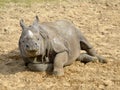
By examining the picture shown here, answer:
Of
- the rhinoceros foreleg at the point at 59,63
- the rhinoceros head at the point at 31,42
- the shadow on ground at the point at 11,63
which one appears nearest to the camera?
the rhinoceros head at the point at 31,42

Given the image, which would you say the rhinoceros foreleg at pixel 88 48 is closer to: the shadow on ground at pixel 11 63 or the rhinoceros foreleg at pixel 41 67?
the rhinoceros foreleg at pixel 41 67

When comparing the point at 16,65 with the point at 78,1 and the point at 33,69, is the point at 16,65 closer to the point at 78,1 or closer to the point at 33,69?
the point at 33,69

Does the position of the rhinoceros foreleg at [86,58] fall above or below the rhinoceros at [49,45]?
below

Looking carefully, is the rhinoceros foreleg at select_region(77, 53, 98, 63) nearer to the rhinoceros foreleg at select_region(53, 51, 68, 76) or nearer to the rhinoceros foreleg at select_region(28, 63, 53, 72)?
the rhinoceros foreleg at select_region(53, 51, 68, 76)

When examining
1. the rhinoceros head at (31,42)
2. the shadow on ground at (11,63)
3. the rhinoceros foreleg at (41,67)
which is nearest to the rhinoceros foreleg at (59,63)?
the rhinoceros foreleg at (41,67)

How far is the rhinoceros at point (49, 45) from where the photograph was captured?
6266 millimetres

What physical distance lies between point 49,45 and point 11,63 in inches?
42.8

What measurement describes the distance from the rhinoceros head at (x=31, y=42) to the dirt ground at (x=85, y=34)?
465mm

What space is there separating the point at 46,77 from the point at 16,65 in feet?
2.84

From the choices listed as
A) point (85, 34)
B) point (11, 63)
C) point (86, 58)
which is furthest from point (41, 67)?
point (85, 34)

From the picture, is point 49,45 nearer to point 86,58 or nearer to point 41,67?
point 41,67

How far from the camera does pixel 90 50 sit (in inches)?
291

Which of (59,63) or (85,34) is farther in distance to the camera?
(85,34)

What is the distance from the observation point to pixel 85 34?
29.6 ft
